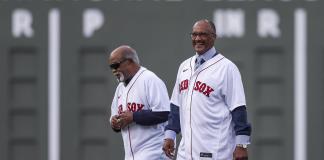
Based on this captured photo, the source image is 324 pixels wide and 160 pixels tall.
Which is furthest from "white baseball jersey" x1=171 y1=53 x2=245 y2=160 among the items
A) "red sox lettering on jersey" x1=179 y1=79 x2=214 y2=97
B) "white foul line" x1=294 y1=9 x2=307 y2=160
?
"white foul line" x1=294 y1=9 x2=307 y2=160

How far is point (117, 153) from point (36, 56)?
1056 mm

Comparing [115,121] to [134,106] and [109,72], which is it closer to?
[134,106]

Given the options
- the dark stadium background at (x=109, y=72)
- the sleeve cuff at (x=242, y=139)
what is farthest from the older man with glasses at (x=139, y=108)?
the dark stadium background at (x=109, y=72)

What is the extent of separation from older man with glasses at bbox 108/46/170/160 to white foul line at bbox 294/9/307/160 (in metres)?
3.22

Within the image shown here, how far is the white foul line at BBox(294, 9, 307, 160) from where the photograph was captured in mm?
10266

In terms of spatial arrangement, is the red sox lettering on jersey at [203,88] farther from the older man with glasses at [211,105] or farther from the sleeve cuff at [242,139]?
the sleeve cuff at [242,139]

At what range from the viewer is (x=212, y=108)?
649 centimetres

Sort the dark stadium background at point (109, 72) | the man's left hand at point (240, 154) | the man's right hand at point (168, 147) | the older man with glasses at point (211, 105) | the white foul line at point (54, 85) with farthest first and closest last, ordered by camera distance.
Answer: the white foul line at point (54, 85) < the dark stadium background at point (109, 72) < the man's right hand at point (168, 147) < the older man with glasses at point (211, 105) < the man's left hand at point (240, 154)

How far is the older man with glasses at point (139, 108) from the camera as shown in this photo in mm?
7145

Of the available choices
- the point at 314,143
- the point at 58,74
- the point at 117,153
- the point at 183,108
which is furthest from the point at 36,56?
the point at 183,108

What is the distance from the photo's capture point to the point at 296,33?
404 inches

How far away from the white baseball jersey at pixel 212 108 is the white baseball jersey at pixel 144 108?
0.61m

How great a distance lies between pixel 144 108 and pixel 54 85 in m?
3.32

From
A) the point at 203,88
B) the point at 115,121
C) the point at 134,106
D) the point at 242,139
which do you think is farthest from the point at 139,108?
the point at 242,139
